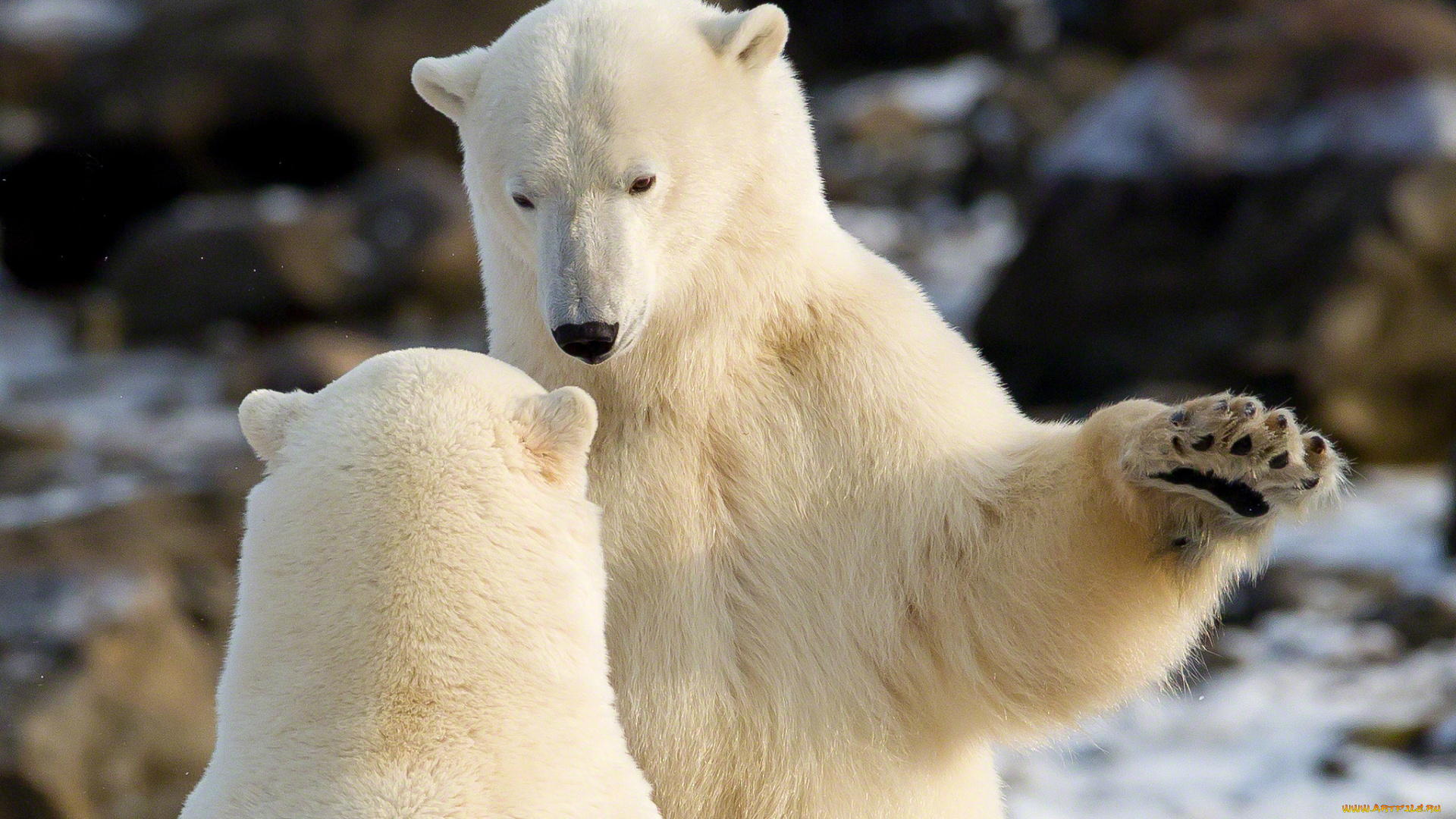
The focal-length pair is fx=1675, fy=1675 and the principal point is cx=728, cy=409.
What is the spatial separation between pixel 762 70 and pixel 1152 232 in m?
8.30

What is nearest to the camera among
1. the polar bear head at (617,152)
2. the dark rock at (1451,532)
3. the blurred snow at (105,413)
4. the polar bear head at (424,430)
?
the polar bear head at (424,430)

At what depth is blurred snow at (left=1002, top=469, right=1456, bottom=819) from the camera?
5918 mm

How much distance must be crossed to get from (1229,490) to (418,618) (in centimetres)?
127

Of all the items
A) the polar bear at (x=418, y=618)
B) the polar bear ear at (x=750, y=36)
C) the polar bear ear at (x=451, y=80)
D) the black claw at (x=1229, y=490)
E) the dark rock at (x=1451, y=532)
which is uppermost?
the dark rock at (x=1451, y=532)

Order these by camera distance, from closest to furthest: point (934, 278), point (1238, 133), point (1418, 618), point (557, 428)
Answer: point (557, 428) → point (1418, 618) → point (1238, 133) → point (934, 278)

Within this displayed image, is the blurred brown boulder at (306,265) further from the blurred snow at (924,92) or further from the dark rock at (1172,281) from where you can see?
the blurred snow at (924,92)

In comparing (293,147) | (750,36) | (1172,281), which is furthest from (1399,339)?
(293,147)

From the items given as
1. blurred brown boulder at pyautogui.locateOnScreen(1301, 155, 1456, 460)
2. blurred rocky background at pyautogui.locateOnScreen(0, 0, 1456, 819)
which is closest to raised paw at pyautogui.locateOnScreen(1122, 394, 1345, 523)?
Answer: blurred rocky background at pyautogui.locateOnScreen(0, 0, 1456, 819)

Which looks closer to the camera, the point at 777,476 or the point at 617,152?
the point at 617,152

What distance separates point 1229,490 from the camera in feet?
8.63

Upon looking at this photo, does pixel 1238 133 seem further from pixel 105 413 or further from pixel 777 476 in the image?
pixel 105 413

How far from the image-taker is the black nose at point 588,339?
8.51 ft

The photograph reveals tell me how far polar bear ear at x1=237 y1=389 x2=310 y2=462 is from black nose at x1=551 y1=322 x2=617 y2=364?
0.41 m

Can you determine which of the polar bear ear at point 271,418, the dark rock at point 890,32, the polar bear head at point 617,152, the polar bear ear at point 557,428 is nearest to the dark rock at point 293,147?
the dark rock at point 890,32
